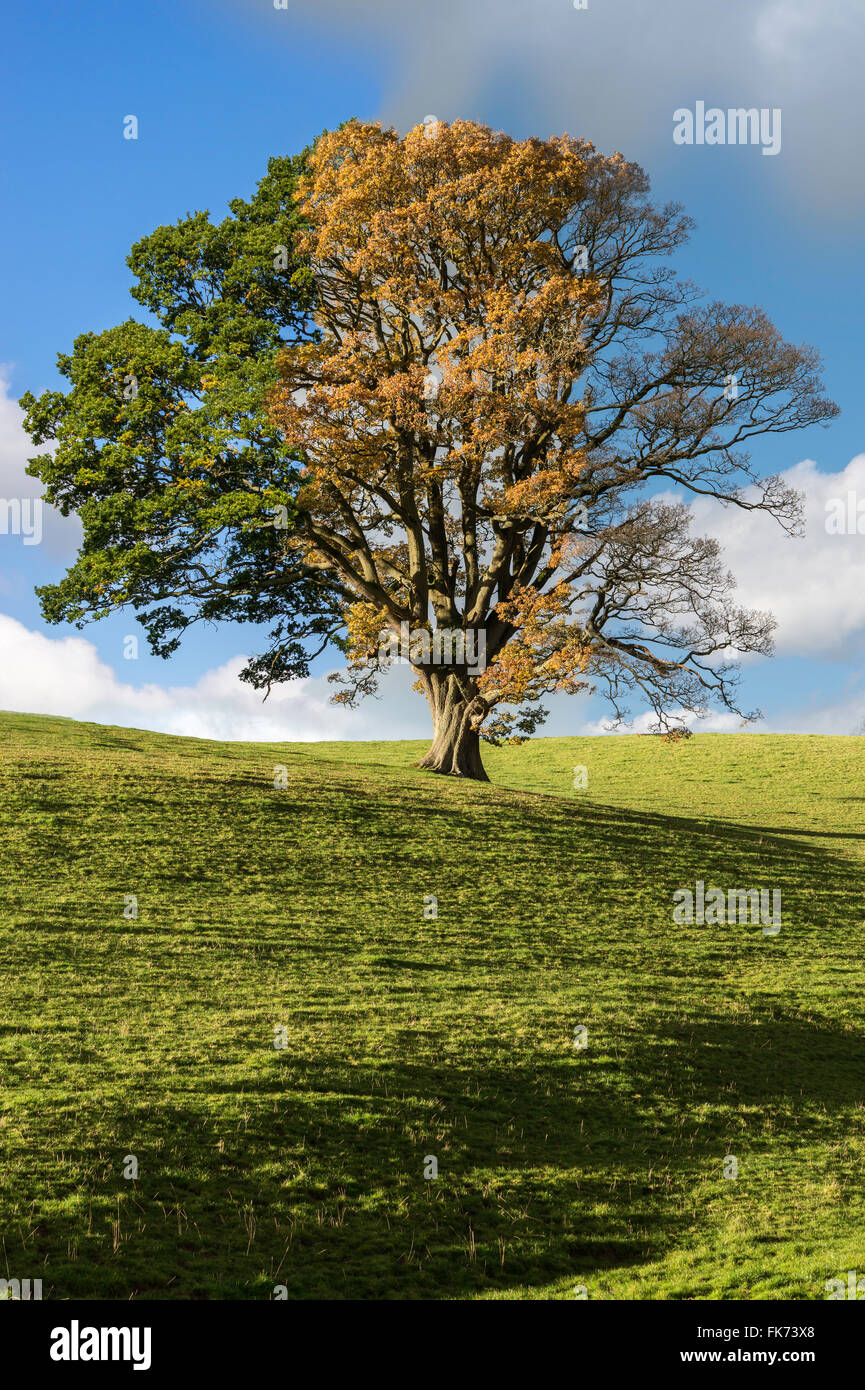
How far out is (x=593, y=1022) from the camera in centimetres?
1485

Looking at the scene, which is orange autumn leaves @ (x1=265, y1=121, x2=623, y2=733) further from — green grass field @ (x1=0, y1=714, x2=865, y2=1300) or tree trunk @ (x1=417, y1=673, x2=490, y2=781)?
green grass field @ (x1=0, y1=714, x2=865, y2=1300)

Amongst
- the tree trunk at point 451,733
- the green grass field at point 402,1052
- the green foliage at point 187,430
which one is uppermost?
the green foliage at point 187,430

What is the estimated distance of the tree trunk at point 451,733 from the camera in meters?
32.7

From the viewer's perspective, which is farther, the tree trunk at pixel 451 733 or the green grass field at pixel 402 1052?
the tree trunk at pixel 451 733

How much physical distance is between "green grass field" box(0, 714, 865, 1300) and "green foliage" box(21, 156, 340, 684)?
6.29 metres

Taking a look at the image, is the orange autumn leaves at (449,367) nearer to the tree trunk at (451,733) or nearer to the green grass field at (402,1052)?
the tree trunk at (451,733)

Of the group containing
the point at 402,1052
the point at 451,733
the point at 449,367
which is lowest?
the point at 402,1052

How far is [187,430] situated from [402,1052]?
21.0m

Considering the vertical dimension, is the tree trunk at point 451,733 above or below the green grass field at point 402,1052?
above

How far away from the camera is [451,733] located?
109 ft

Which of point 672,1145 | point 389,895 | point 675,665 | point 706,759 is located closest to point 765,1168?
point 672,1145

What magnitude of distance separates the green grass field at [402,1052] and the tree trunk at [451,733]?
4672 mm

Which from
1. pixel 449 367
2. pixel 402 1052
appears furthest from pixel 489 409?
pixel 402 1052

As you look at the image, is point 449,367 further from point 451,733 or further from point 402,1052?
point 402,1052
